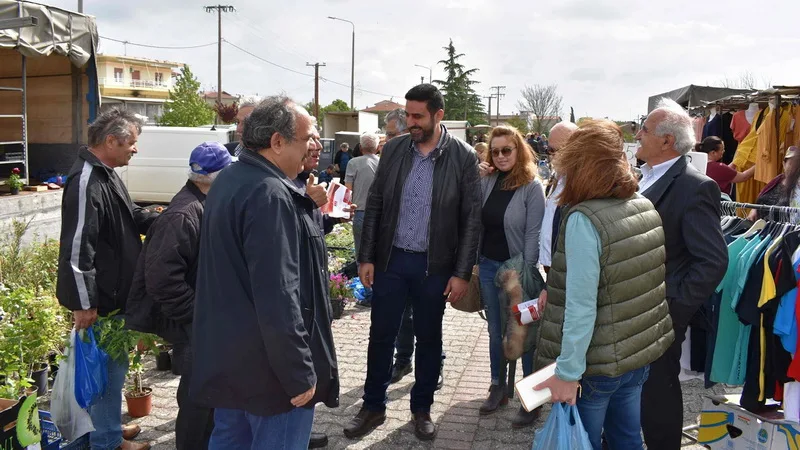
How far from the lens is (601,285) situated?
9.05 feet

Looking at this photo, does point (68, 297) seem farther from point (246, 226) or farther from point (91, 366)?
point (246, 226)

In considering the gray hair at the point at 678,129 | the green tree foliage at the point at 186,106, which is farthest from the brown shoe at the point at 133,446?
the green tree foliage at the point at 186,106

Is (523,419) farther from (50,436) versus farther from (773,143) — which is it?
(773,143)

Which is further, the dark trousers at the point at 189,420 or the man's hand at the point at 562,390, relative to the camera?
the dark trousers at the point at 189,420

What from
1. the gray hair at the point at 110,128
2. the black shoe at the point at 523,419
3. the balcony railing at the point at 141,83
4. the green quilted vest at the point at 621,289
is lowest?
the black shoe at the point at 523,419

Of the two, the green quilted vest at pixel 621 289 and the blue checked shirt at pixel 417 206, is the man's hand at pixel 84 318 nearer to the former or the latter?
the blue checked shirt at pixel 417 206

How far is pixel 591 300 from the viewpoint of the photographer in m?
2.69

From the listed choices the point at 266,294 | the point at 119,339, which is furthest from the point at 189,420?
the point at 266,294

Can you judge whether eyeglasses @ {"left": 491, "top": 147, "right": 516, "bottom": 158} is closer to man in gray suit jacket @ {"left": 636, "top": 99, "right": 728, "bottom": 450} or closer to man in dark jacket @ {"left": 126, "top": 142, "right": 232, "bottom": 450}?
man in gray suit jacket @ {"left": 636, "top": 99, "right": 728, "bottom": 450}

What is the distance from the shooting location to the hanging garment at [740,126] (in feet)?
31.3

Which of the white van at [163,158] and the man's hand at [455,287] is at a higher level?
the white van at [163,158]

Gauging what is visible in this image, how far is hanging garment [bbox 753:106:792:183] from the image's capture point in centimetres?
825

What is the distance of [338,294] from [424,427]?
3295 mm

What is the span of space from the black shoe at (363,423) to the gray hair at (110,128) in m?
2.24
